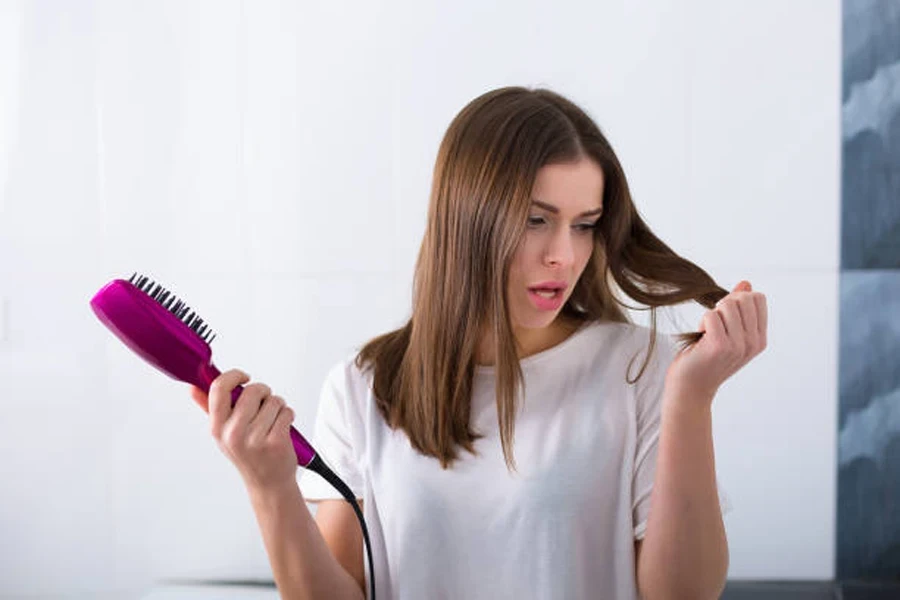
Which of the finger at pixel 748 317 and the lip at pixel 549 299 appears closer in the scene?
the finger at pixel 748 317

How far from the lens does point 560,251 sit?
2.86 ft

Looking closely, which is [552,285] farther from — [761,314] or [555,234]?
[761,314]

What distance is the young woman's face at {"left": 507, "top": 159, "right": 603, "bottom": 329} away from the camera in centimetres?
87

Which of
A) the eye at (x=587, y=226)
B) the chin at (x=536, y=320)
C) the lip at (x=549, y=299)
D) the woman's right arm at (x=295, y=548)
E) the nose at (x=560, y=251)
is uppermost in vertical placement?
the eye at (x=587, y=226)

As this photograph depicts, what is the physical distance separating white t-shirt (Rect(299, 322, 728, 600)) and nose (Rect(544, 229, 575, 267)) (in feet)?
0.43

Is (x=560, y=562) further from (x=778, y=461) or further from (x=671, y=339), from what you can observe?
(x=778, y=461)

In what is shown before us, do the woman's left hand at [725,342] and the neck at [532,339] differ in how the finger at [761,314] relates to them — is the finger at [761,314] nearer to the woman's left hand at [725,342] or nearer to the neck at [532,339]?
the woman's left hand at [725,342]

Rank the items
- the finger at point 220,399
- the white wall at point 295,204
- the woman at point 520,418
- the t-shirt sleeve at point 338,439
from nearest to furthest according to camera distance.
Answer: the finger at point 220,399 → the woman at point 520,418 → the t-shirt sleeve at point 338,439 → the white wall at point 295,204

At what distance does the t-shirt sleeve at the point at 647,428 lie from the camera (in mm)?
921

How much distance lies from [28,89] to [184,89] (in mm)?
259

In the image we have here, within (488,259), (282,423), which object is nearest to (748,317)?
(488,259)

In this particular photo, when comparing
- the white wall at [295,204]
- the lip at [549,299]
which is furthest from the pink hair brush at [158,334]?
the white wall at [295,204]

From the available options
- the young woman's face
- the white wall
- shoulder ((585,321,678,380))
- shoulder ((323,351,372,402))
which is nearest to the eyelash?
the young woman's face

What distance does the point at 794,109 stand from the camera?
4.69ft
